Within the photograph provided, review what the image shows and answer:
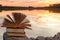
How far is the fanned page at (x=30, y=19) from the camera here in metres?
1.85

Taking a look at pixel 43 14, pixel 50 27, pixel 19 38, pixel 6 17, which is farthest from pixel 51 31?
pixel 6 17

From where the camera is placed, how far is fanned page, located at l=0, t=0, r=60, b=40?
6.06 feet

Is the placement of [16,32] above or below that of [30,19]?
below

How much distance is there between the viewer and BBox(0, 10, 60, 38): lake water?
6.10 ft

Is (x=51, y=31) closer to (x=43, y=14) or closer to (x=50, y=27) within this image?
(x=50, y=27)

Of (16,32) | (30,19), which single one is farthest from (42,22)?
(16,32)

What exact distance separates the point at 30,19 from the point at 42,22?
106 mm

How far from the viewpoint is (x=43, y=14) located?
1888 mm

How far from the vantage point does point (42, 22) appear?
1877mm

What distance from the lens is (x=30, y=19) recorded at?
6.16ft

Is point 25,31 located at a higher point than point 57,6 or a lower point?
lower

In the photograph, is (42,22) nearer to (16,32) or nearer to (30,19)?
(30,19)

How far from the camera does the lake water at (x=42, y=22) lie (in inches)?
73.2

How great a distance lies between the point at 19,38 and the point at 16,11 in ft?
0.81
